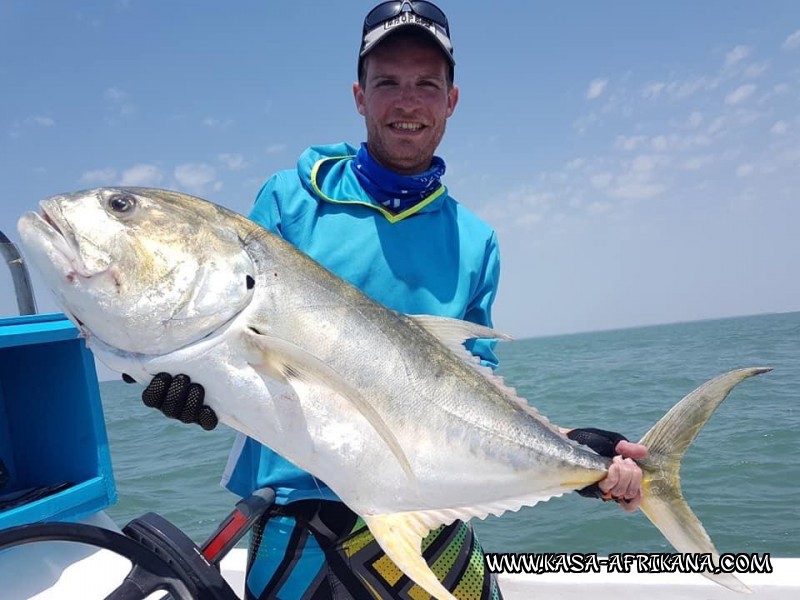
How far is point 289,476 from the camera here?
83.2 inches

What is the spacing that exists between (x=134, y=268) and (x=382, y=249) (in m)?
1.09

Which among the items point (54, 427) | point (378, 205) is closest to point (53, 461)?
point (54, 427)

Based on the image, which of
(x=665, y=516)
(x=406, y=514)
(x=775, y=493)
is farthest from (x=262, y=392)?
(x=775, y=493)

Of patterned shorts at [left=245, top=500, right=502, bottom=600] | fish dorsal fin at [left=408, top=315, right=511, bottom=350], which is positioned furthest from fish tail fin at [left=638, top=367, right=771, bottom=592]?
patterned shorts at [left=245, top=500, right=502, bottom=600]

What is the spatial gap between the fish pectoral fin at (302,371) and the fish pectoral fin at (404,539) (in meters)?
0.25

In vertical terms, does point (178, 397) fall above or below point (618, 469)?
above

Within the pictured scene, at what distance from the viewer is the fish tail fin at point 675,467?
2160 mm

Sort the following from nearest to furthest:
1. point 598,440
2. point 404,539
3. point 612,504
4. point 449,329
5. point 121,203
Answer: point 121,203, point 404,539, point 449,329, point 598,440, point 612,504

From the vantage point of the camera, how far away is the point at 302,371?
5.23 feet

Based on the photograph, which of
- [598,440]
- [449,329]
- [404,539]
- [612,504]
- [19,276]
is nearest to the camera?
[404,539]

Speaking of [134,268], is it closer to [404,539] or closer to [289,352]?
[289,352]

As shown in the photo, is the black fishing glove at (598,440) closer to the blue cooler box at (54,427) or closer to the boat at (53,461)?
the boat at (53,461)

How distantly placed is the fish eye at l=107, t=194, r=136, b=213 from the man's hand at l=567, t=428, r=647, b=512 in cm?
181

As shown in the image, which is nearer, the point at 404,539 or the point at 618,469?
the point at 404,539
